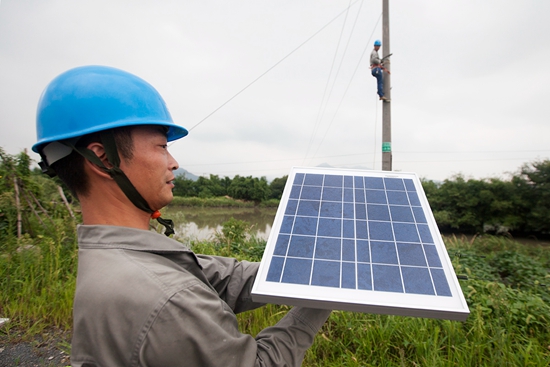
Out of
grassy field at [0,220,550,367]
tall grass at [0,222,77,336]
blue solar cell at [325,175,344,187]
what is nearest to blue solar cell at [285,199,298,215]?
blue solar cell at [325,175,344,187]

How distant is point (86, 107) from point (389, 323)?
11.8 ft

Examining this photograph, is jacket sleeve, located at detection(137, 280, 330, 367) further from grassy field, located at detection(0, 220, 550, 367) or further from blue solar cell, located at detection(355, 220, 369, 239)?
grassy field, located at detection(0, 220, 550, 367)

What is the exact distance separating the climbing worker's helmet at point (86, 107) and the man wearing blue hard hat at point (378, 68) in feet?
28.0

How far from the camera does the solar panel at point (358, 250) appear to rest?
51.4 inches

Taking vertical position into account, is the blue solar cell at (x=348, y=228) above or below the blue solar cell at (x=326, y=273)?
above

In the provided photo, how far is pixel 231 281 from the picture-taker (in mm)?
1814

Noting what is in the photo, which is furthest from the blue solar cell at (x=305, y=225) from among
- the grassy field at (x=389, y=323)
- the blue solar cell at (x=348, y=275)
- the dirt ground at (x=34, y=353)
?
the dirt ground at (x=34, y=353)

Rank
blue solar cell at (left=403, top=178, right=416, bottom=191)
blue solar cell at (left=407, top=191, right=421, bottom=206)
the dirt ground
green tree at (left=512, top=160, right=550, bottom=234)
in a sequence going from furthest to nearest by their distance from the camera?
1. green tree at (left=512, top=160, right=550, bottom=234)
2. the dirt ground
3. blue solar cell at (left=403, top=178, right=416, bottom=191)
4. blue solar cell at (left=407, top=191, right=421, bottom=206)

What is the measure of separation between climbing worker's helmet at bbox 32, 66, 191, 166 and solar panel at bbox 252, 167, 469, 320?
89cm

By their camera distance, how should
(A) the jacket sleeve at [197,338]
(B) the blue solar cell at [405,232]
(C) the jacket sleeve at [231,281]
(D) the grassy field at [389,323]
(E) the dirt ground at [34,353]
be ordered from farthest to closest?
(E) the dirt ground at [34,353]
(D) the grassy field at [389,323]
(C) the jacket sleeve at [231,281]
(B) the blue solar cell at [405,232]
(A) the jacket sleeve at [197,338]

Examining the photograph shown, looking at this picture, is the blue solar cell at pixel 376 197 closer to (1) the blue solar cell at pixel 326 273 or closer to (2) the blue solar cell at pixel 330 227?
(2) the blue solar cell at pixel 330 227

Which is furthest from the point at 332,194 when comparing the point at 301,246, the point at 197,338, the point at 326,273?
the point at 197,338

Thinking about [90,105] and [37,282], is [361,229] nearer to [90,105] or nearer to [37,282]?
[90,105]

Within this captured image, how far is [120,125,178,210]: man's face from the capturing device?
4.69 feet
